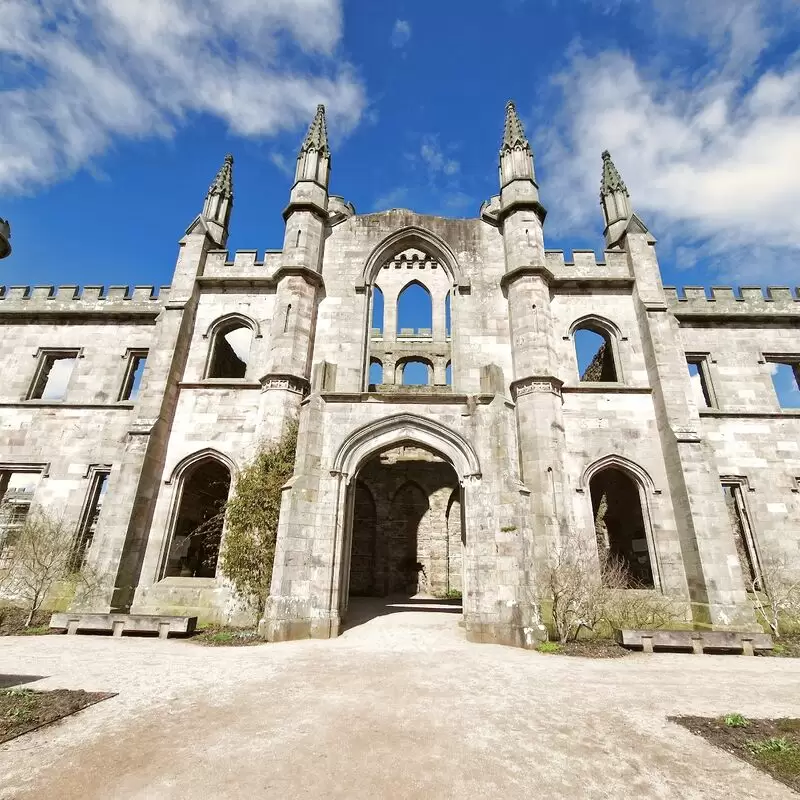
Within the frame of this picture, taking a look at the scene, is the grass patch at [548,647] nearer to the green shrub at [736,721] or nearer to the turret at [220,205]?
the green shrub at [736,721]

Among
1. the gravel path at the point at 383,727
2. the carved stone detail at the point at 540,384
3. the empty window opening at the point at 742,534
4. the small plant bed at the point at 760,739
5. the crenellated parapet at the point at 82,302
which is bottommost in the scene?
the gravel path at the point at 383,727

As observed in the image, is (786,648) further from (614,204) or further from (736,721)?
(614,204)

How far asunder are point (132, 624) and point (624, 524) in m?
15.2

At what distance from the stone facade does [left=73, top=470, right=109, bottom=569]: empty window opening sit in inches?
4.4

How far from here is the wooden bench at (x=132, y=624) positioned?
9.21m

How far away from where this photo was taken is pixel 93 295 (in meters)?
16.7

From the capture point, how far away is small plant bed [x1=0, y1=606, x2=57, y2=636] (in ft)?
31.9

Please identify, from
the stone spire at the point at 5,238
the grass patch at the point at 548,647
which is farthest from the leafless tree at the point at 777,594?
the stone spire at the point at 5,238

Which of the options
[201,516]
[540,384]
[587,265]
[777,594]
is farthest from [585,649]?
[201,516]

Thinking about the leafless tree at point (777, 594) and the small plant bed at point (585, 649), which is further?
the leafless tree at point (777, 594)

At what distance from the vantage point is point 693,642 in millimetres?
8633

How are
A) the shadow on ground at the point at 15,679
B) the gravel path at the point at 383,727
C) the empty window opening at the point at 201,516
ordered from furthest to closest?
the empty window opening at the point at 201,516 → the shadow on ground at the point at 15,679 → the gravel path at the point at 383,727

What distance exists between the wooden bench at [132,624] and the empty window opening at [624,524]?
37.8ft

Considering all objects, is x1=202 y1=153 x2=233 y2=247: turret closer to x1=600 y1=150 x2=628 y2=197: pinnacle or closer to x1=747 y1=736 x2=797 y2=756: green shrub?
x1=600 y1=150 x2=628 y2=197: pinnacle
